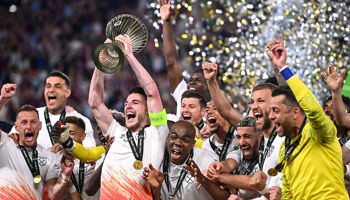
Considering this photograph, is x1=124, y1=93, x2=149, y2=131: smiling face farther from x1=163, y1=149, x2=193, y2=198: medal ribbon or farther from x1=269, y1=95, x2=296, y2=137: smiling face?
x1=269, y1=95, x2=296, y2=137: smiling face

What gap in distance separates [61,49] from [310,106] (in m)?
8.26

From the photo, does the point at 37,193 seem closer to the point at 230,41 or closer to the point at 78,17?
the point at 230,41

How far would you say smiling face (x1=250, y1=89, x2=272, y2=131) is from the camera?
21.5 feet

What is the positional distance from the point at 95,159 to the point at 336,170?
9.65ft

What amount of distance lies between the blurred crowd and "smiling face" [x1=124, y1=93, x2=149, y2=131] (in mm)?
4777

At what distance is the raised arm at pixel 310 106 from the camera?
521 cm

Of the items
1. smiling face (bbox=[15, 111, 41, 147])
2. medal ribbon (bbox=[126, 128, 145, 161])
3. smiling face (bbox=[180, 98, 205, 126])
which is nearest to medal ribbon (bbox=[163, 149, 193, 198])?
medal ribbon (bbox=[126, 128, 145, 161])

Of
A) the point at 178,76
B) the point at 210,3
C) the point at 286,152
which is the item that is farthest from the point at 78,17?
the point at 286,152

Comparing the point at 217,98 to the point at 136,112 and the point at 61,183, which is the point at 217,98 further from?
the point at 61,183

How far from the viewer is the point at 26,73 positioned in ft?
41.5

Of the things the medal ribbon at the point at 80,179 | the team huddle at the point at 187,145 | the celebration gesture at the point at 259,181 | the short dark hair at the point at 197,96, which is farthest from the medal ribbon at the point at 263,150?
the medal ribbon at the point at 80,179

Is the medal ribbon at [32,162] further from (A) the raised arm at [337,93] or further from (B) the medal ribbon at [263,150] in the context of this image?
(A) the raised arm at [337,93]

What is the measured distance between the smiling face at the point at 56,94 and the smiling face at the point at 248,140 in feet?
7.68

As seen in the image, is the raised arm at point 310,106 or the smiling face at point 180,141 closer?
the raised arm at point 310,106
